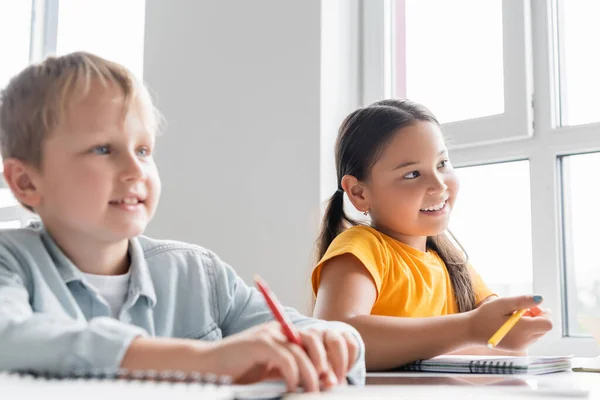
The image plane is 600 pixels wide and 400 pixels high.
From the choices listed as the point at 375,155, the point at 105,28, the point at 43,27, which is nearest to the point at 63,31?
the point at 43,27

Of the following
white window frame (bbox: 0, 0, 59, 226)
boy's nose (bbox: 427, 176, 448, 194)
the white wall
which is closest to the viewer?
boy's nose (bbox: 427, 176, 448, 194)

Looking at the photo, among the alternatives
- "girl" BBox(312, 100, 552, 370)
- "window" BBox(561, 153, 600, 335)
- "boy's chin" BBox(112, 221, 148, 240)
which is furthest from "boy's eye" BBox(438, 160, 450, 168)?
"boy's chin" BBox(112, 221, 148, 240)

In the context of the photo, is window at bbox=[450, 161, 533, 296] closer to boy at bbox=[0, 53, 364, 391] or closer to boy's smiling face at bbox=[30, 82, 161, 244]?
boy at bbox=[0, 53, 364, 391]

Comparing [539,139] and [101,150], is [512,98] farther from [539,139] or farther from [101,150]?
[101,150]

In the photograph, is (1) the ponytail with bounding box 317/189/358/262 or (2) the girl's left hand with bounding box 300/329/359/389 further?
(1) the ponytail with bounding box 317/189/358/262

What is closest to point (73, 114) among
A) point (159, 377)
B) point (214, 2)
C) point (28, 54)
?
point (159, 377)

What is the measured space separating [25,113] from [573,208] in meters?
1.24

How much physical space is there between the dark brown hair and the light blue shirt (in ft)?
1.60

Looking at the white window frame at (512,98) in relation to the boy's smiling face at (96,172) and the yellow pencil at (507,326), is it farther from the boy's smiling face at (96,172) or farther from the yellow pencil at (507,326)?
the boy's smiling face at (96,172)

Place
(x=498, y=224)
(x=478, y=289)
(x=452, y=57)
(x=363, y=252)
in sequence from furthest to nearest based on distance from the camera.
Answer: (x=452, y=57) → (x=498, y=224) → (x=478, y=289) → (x=363, y=252)

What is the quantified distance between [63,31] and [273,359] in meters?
2.82

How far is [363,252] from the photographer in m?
1.19

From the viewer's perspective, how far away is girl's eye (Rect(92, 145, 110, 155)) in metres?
0.83

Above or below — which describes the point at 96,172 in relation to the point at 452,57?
below
